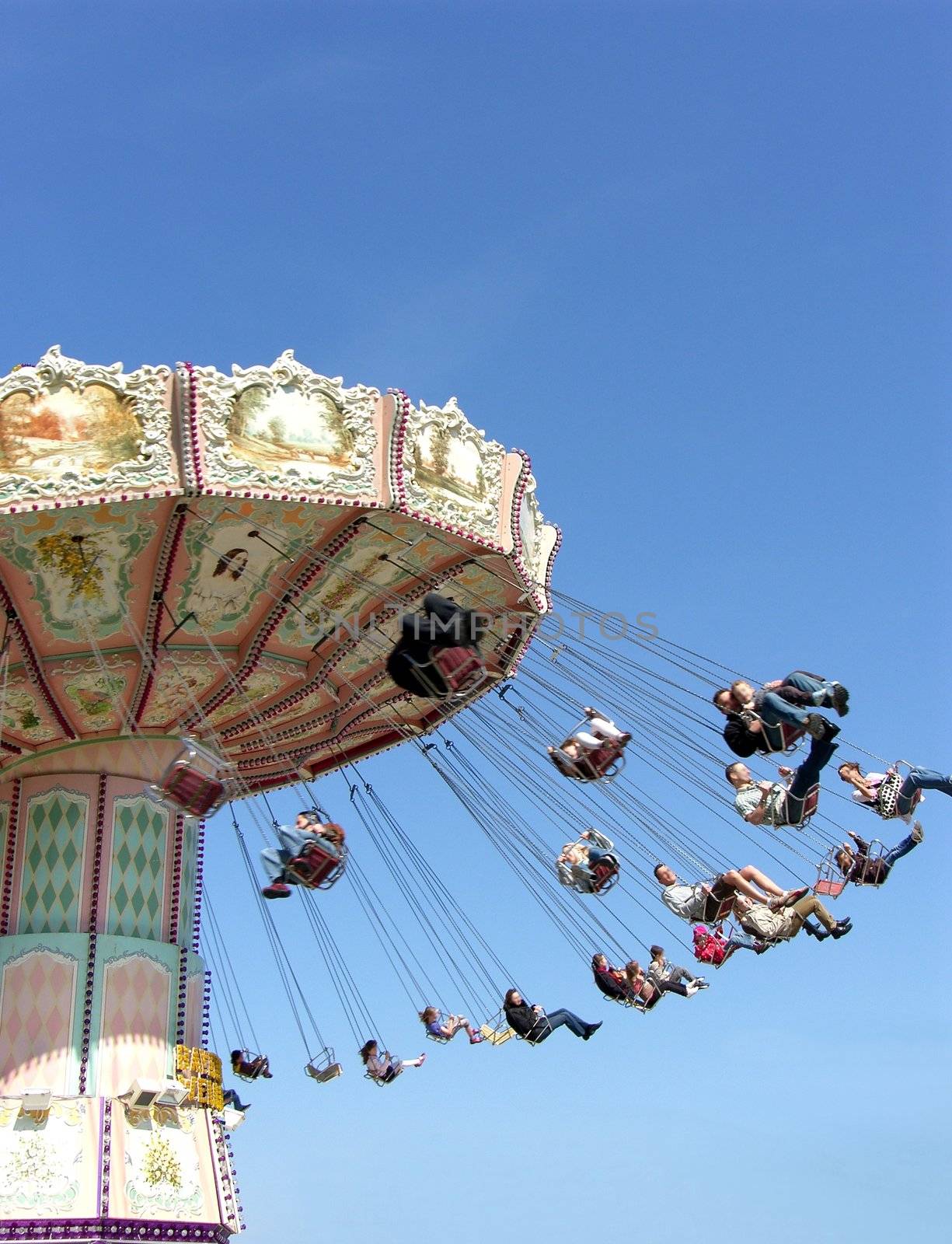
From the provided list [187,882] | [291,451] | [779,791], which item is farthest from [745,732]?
[187,882]

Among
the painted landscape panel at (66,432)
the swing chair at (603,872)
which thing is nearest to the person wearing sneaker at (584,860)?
the swing chair at (603,872)

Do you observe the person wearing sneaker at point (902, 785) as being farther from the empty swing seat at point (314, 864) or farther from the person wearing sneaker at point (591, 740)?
the empty swing seat at point (314, 864)

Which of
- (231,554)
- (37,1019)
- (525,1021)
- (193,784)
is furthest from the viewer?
(525,1021)

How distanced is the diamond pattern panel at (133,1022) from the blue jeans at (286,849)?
290cm

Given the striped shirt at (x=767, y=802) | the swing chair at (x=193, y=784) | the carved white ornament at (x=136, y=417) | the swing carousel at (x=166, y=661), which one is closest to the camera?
the carved white ornament at (x=136, y=417)

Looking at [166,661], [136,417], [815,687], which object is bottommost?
[815,687]

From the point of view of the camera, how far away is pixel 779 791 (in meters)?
13.5

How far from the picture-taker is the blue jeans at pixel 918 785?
13.8m

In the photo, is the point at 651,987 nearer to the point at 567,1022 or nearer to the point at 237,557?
the point at 567,1022

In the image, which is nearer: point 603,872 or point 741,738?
point 741,738

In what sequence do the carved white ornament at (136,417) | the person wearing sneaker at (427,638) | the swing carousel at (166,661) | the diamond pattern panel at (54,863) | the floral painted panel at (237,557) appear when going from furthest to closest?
the diamond pattern panel at (54,863)
the floral painted panel at (237,557)
the swing carousel at (166,661)
the person wearing sneaker at (427,638)
the carved white ornament at (136,417)

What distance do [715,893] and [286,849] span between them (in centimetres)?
393

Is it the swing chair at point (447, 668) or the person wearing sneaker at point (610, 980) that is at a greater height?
the person wearing sneaker at point (610, 980)

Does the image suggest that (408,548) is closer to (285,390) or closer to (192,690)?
(285,390)
